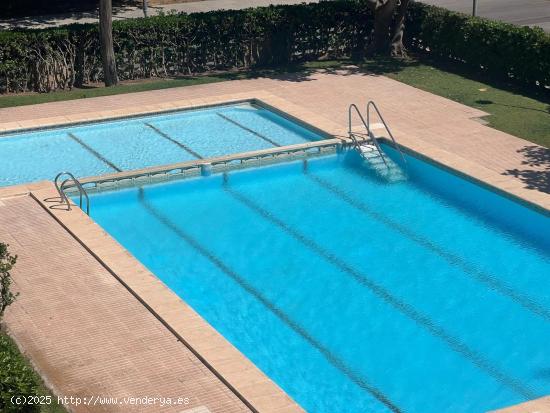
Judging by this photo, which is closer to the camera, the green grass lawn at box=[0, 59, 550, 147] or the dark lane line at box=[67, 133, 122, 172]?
the dark lane line at box=[67, 133, 122, 172]

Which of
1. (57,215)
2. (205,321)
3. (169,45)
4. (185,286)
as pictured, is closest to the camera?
(205,321)

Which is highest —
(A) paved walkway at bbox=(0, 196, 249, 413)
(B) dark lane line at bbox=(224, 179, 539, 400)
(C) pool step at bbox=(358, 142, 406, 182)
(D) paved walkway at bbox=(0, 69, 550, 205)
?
(D) paved walkway at bbox=(0, 69, 550, 205)

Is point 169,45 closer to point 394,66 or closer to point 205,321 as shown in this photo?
point 394,66

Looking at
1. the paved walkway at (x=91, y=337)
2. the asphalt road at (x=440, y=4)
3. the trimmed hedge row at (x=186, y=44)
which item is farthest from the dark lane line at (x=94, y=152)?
the asphalt road at (x=440, y=4)

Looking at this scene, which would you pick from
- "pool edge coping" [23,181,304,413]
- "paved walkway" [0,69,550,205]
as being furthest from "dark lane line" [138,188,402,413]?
"paved walkway" [0,69,550,205]

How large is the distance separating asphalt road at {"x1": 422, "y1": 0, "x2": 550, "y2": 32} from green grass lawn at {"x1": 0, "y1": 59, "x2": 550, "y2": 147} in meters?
8.18

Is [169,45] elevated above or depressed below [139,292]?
above

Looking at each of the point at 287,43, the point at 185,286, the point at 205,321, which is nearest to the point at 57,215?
the point at 185,286

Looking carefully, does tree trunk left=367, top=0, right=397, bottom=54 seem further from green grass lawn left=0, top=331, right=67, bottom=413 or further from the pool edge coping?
green grass lawn left=0, top=331, right=67, bottom=413

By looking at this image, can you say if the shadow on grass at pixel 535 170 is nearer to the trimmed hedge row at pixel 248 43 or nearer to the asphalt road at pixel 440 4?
the trimmed hedge row at pixel 248 43

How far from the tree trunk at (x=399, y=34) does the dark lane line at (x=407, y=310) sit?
9415 millimetres

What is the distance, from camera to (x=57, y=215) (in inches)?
627

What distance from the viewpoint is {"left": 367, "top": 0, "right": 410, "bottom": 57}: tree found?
82.6 feet

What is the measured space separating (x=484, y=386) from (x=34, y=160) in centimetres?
1012
